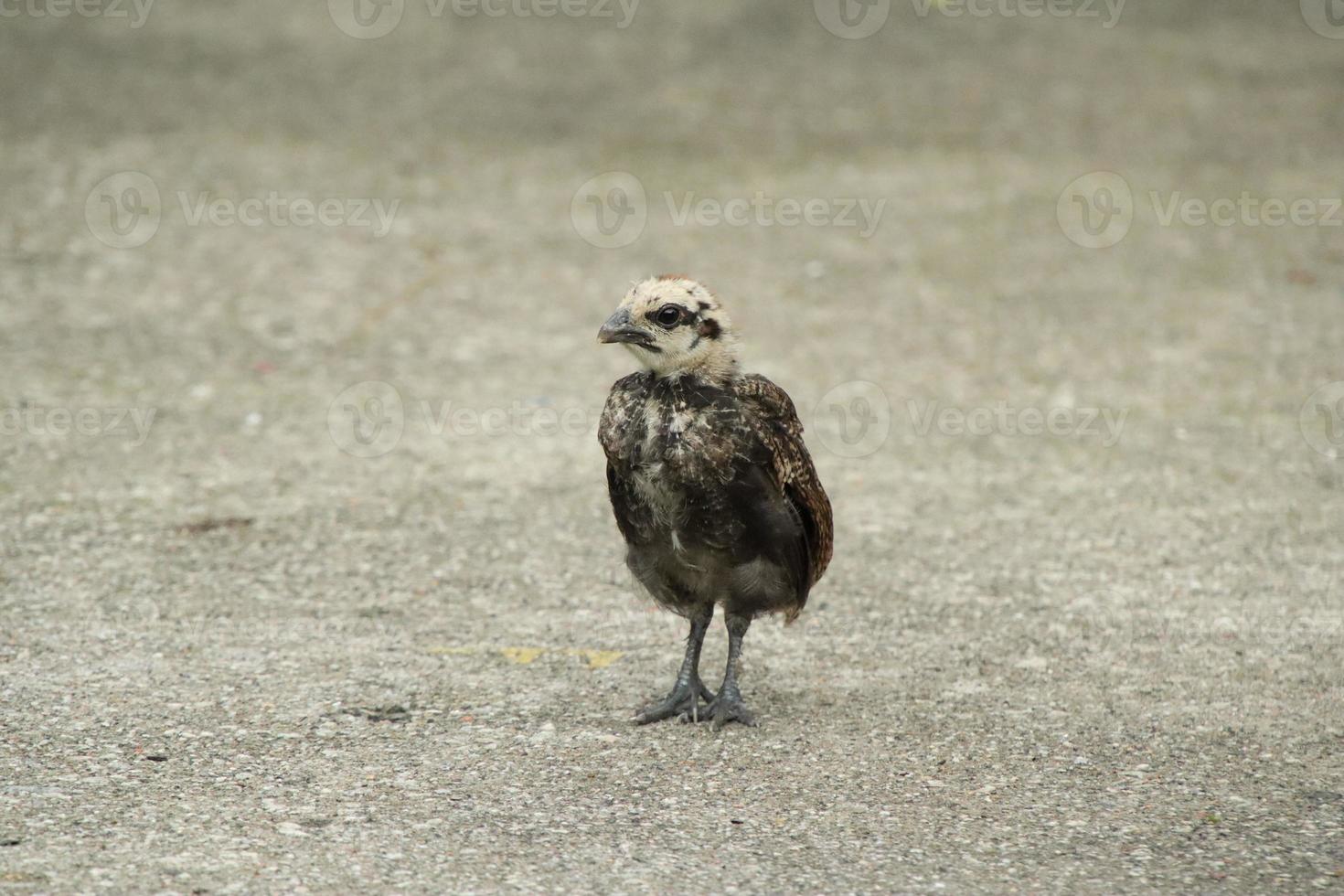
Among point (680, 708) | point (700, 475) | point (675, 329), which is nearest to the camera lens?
point (700, 475)

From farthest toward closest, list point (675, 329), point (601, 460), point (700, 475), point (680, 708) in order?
1. point (601, 460)
2. point (680, 708)
3. point (675, 329)
4. point (700, 475)

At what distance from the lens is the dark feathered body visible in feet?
19.1

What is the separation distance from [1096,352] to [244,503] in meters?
6.05

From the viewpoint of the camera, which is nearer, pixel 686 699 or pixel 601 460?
pixel 686 699

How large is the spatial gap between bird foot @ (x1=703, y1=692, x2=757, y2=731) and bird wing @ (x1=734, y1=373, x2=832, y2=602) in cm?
54

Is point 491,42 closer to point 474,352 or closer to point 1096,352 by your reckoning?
point 474,352

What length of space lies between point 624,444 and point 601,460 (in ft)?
11.0

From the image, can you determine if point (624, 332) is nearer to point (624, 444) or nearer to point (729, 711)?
point (624, 444)

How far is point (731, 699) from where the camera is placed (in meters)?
5.97

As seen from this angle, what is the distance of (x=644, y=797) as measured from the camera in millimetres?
5270

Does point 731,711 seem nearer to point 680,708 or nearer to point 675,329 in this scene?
point 680,708

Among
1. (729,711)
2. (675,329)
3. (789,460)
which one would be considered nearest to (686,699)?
(729,711)

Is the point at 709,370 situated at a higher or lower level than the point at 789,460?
higher

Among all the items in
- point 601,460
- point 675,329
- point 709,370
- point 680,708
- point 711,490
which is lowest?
point 680,708
